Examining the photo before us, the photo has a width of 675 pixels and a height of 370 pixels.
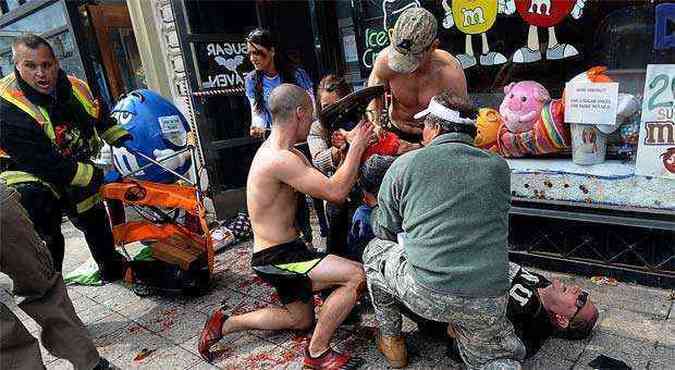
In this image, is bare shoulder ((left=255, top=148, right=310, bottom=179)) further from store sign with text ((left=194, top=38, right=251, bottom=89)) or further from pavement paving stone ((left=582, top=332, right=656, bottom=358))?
store sign with text ((left=194, top=38, right=251, bottom=89))

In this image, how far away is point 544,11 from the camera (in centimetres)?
343

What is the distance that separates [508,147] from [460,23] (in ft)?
4.07

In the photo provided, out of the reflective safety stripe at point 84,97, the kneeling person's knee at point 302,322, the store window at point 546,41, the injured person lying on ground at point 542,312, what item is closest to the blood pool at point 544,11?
the store window at point 546,41

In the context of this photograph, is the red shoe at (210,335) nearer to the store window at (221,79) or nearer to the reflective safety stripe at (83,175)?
the reflective safety stripe at (83,175)

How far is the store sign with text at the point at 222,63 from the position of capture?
193 inches

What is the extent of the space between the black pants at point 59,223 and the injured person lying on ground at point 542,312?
2893 millimetres

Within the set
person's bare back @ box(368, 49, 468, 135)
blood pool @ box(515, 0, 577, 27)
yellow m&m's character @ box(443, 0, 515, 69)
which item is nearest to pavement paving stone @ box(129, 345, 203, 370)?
person's bare back @ box(368, 49, 468, 135)

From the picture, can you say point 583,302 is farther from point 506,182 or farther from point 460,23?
point 460,23

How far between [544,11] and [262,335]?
322 centimetres

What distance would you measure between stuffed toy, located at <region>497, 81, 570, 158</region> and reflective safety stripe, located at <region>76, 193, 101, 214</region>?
3462 mm

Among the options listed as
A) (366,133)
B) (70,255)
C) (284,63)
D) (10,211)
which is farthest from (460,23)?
(70,255)

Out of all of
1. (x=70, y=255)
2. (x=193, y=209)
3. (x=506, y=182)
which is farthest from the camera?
(x=70, y=255)

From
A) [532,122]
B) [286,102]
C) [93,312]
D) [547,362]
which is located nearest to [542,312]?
[547,362]

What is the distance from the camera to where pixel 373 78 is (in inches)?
128
